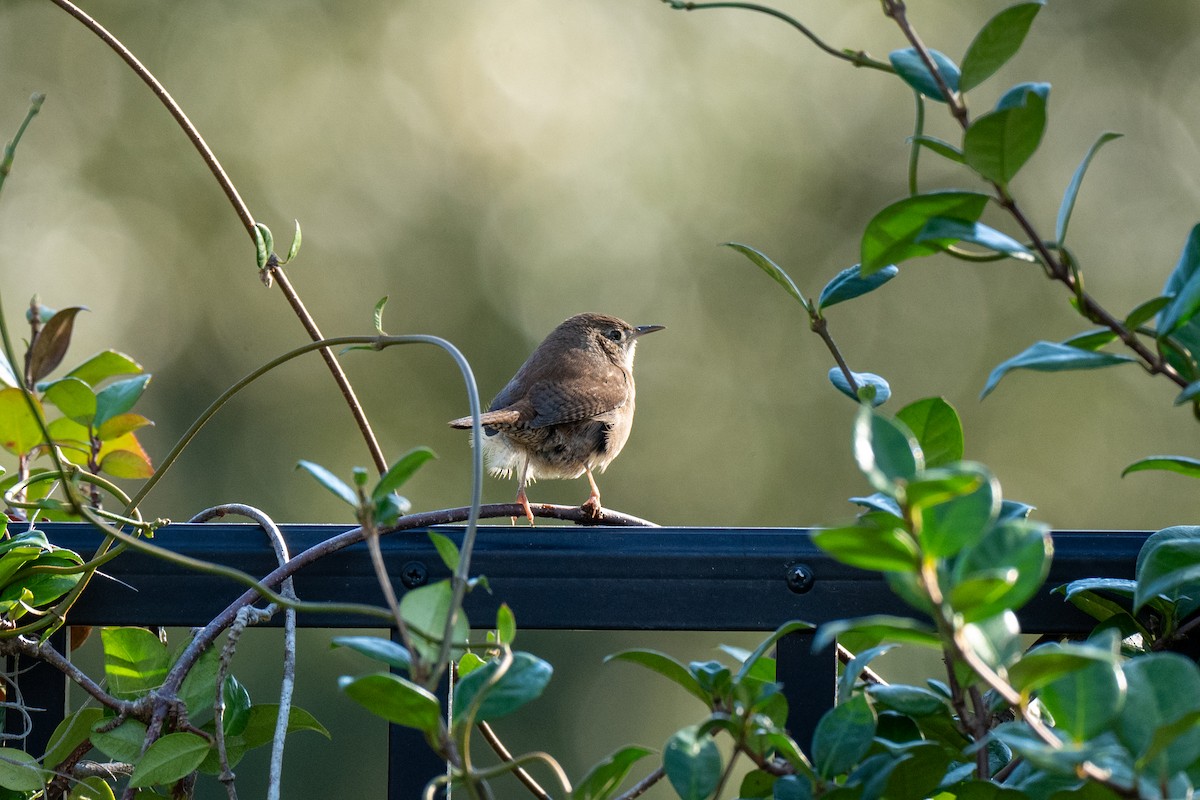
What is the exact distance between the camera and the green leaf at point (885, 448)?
662 mm

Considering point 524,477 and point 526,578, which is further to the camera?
point 524,477

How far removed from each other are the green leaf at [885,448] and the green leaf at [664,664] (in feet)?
0.84

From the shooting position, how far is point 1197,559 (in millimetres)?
989

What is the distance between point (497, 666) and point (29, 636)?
77 centimetres

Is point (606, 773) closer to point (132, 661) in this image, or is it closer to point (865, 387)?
point (865, 387)

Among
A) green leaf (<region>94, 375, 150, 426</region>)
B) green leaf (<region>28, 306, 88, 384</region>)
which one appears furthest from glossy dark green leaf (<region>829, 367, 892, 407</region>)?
green leaf (<region>28, 306, 88, 384</region>)

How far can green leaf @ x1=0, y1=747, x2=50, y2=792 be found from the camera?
1.23 m

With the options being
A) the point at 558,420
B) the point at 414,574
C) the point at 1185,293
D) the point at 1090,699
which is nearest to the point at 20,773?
the point at 414,574

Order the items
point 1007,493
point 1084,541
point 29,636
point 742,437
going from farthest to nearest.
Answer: point 742,437 < point 1007,493 < point 29,636 < point 1084,541

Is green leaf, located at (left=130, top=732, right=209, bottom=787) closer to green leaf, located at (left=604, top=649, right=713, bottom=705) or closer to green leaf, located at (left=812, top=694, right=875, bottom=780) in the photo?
green leaf, located at (left=604, top=649, right=713, bottom=705)

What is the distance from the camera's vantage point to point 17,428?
151 centimetres

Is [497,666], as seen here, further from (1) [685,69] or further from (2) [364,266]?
(1) [685,69]

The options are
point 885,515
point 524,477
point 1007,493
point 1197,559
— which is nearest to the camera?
point 885,515

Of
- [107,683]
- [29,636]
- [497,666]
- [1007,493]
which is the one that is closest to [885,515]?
[497,666]
